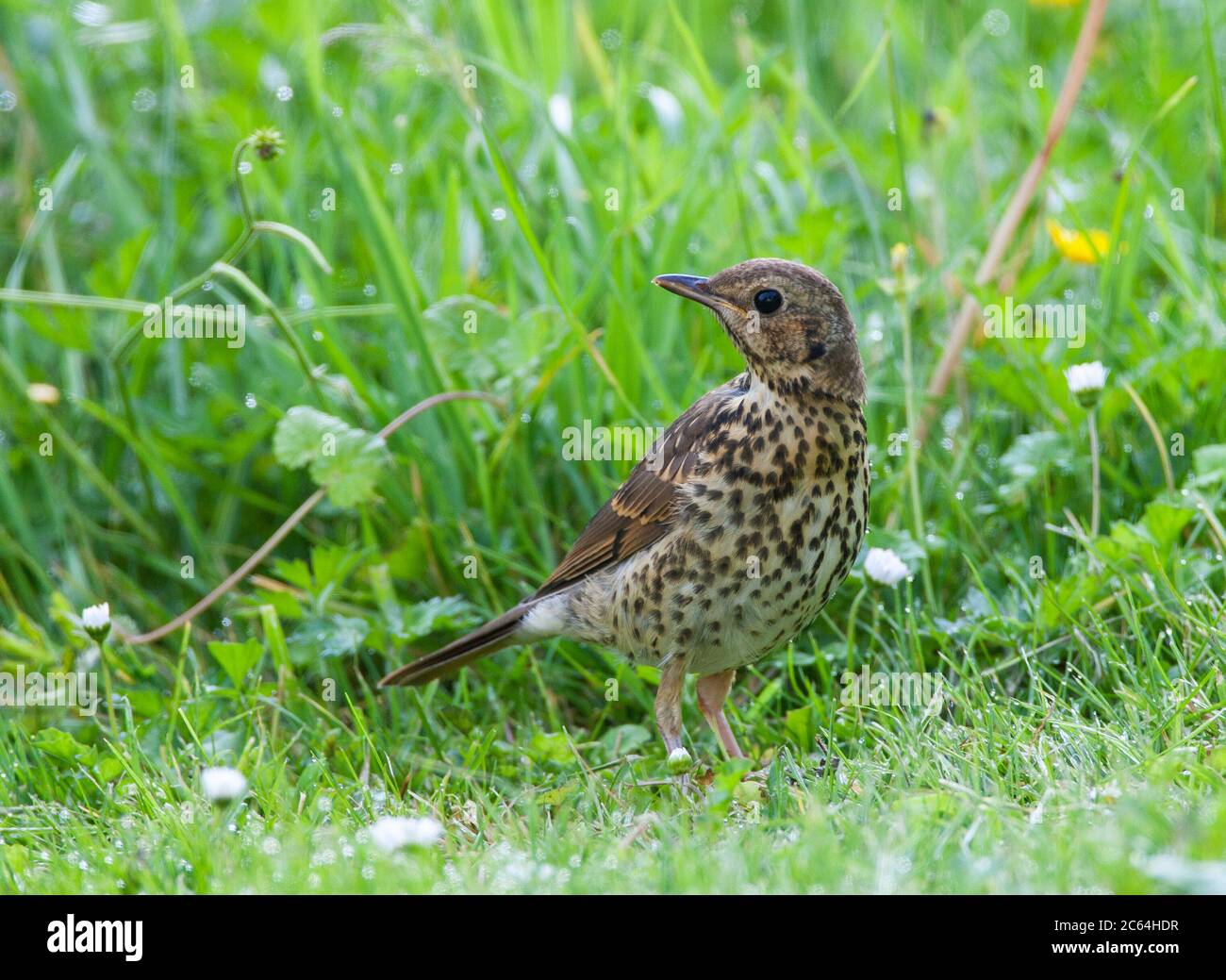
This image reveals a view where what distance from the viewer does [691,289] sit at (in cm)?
390

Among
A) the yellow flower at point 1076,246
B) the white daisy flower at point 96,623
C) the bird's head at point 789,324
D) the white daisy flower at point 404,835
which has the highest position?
the yellow flower at point 1076,246

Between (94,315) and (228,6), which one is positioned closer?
(94,315)

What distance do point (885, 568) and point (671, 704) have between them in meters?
0.71

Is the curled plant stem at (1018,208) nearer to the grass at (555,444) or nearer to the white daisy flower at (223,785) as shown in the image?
the grass at (555,444)

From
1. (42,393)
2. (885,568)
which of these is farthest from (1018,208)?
(42,393)

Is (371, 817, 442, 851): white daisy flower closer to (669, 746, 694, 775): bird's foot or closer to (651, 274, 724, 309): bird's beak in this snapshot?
(669, 746, 694, 775): bird's foot

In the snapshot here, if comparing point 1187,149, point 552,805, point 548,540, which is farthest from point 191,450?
point 1187,149

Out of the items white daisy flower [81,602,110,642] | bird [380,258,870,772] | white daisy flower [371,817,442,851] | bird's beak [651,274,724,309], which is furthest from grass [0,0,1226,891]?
bird's beak [651,274,724,309]

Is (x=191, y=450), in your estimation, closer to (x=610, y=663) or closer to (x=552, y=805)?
(x=610, y=663)

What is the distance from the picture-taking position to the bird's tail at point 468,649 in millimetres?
4297

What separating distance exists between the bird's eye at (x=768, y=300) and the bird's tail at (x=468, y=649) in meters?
1.12

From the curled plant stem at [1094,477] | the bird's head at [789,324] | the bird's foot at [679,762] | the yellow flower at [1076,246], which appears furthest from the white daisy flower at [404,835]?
the yellow flower at [1076,246]

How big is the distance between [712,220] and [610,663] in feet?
6.14

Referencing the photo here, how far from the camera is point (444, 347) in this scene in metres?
5.00
